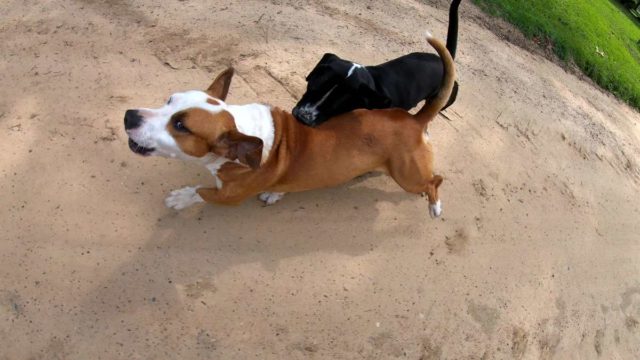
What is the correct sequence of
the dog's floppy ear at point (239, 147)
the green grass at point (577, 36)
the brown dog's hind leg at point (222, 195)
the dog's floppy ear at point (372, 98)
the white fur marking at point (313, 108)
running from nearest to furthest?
the dog's floppy ear at point (239, 147)
the brown dog's hind leg at point (222, 195)
the white fur marking at point (313, 108)
the dog's floppy ear at point (372, 98)
the green grass at point (577, 36)

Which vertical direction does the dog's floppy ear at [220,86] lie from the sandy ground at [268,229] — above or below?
above

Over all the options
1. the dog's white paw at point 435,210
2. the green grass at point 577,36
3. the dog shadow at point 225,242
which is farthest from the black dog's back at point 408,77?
the green grass at point 577,36

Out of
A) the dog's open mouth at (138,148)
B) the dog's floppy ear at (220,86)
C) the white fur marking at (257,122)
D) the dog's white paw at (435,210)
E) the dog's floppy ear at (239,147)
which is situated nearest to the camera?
the dog's floppy ear at (239,147)

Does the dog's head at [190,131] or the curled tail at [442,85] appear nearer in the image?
the dog's head at [190,131]

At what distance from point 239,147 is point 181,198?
1.27 metres

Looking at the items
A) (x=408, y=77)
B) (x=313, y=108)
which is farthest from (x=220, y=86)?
(x=408, y=77)

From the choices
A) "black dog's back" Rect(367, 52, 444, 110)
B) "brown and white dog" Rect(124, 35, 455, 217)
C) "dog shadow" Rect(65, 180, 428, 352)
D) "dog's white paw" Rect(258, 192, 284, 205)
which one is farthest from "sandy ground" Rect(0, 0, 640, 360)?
"black dog's back" Rect(367, 52, 444, 110)

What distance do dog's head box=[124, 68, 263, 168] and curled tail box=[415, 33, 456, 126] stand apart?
5.26 ft

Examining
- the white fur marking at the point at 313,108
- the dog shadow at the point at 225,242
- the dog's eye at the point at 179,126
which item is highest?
the dog's eye at the point at 179,126

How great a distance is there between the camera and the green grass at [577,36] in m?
8.15

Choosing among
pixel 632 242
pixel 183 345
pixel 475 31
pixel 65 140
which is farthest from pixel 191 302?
pixel 475 31

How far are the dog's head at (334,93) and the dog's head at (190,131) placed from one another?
1.02 meters

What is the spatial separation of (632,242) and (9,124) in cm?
696

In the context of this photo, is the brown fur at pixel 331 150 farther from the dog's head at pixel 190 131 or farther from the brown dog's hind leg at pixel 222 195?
the dog's head at pixel 190 131
